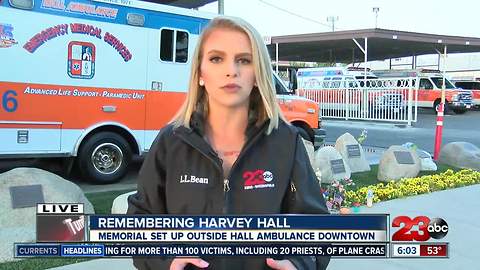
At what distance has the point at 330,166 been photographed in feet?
26.4

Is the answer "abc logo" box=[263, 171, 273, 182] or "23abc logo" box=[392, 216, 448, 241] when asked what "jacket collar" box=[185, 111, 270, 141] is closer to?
"abc logo" box=[263, 171, 273, 182]

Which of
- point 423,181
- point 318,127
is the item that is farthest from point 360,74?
point 423,181

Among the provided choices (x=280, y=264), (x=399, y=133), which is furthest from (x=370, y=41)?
(x=280, y=264)

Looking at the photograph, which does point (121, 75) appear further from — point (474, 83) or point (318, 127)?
point (474, 83)

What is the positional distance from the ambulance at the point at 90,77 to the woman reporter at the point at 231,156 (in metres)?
5.91

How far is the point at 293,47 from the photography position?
99.1 ft

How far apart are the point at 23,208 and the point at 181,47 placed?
4558 mm

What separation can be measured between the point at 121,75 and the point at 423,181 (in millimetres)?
5043

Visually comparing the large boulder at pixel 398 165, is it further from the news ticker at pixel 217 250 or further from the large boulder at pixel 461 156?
the news ticker at pixel 217 250

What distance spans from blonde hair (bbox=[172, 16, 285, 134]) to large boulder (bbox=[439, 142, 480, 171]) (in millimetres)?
9311

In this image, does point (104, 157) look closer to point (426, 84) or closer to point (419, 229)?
point (419, 229)

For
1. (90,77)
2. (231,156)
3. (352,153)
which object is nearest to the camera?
(231,156)

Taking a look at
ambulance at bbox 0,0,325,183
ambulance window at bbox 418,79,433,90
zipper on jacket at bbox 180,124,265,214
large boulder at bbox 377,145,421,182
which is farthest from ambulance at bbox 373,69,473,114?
zipper on jacket at bbox 180,124,265,214

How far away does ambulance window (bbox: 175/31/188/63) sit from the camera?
8695 millimetres
